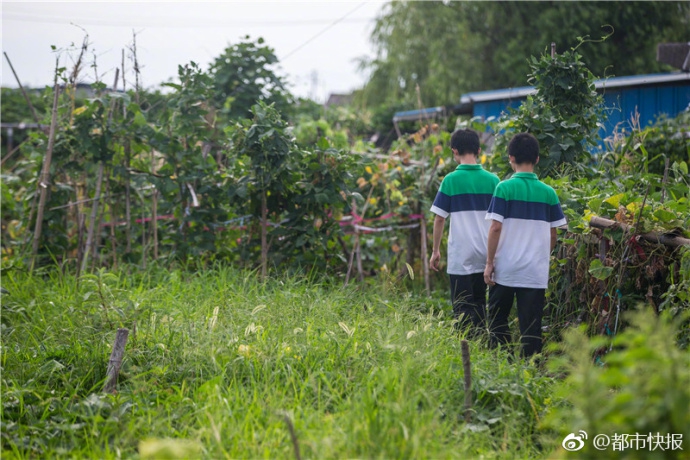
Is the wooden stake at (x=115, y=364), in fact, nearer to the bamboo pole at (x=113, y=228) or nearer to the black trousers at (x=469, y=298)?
the black trousers at (x=469, y=298)

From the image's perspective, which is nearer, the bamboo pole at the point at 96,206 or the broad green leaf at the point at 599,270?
the broad green leaf at the point at 599,270

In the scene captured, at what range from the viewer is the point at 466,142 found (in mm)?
5039

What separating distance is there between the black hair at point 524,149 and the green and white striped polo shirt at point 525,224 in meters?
0.10

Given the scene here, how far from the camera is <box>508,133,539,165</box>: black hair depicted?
458 cm

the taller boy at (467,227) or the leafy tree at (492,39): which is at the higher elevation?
the leafy tree at (492,39)

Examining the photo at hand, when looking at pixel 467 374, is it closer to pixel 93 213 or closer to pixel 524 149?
pixel 524 149

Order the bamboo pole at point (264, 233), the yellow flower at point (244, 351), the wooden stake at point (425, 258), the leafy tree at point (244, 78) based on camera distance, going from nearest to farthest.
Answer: the yellow flower at point (244, 351) → the bamboo pole at point (264, 233) → the wooden stake at point (425, 258) → the leafy tree at point (244, 78)

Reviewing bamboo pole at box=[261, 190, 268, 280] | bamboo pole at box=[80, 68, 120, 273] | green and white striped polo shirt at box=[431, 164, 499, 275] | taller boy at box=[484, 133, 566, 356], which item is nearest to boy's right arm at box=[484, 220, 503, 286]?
taller boy at box=[484, 133, 566, 356]

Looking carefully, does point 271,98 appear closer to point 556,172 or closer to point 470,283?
point 556,172

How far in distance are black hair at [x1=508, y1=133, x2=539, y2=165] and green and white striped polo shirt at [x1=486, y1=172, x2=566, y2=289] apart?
0.34ft

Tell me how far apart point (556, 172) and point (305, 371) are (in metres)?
3.07

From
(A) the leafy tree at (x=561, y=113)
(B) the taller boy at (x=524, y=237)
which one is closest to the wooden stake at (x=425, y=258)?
(A) the leafy tree at (x=561, y=113)

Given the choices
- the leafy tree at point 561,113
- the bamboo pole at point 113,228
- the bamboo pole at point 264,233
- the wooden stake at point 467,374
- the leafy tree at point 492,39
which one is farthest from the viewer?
the leafy tree at point 492,39

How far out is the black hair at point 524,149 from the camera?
15.0 feet
